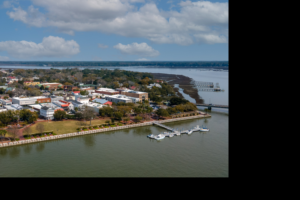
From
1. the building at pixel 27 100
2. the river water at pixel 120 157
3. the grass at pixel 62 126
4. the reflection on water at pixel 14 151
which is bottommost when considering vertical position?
the river water at pixel 120 157

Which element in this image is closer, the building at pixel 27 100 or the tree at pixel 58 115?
the tree at pixel 58 115

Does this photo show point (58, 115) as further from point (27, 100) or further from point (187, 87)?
point (187, 87)

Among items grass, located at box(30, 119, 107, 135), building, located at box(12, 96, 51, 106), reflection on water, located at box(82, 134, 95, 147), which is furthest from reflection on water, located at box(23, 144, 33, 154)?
building, located at box(12, 96, 51, 106)

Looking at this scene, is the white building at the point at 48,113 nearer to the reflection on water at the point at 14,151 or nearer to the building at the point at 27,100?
the reflection on water at the point at 14,151

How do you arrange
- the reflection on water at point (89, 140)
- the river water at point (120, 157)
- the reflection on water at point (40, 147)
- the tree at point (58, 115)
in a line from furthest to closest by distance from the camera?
the tree at point (58, 115) < the reflection on water at point (89, 140) < the reflection on water at point (40, 147) < the river water at point (120, 157)

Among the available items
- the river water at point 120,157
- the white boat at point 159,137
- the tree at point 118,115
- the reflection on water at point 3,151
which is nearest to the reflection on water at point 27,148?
the river water at point 120,157

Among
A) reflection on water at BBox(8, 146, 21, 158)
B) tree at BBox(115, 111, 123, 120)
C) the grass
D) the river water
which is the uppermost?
tree at BBox(115, 111, 123, 120)

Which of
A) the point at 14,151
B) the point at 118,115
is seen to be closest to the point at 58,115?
the point at 118,115

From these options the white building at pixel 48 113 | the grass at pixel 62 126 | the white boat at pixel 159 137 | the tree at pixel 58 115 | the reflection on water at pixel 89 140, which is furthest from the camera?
the white building at pixel 48 113

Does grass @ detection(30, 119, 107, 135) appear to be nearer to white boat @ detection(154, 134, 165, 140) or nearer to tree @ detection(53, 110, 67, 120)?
tree @ detection(53, 110, 67, 120)
